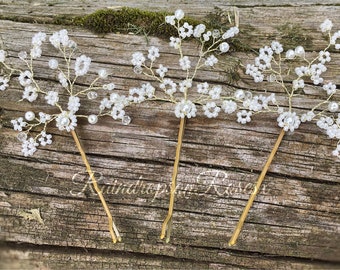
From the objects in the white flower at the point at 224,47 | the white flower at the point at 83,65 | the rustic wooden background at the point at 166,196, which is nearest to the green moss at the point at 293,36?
the rustic wooden background at the point at 166,196

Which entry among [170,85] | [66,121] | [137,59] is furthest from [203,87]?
[66,121]

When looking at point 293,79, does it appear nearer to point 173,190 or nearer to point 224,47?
point 224,47

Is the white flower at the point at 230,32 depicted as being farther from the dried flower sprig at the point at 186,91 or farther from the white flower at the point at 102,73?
the white flower at the point at 102,73

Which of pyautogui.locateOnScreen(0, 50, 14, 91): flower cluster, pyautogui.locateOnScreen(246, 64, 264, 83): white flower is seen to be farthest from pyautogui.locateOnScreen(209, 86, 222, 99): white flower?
pyautogui.locateOnScreen(0, 50, 14, 91): flower cluster

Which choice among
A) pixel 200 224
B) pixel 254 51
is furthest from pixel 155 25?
pixel 200 224

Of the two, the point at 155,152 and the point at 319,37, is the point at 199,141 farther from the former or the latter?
the point at 319,37

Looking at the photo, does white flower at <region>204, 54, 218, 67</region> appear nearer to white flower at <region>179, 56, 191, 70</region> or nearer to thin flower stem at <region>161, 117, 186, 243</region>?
white flower at <region>179, 56, 191, 70</region>
